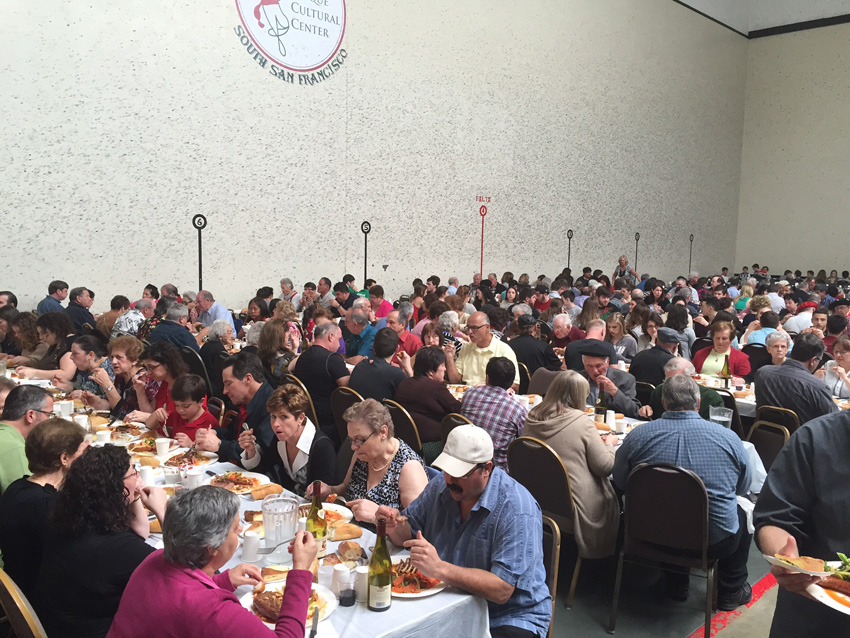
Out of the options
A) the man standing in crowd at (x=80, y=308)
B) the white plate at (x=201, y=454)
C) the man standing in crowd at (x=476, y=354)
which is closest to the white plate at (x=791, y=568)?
the white plate at (x=201, y=454)

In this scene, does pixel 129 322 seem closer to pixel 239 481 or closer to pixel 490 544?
pixel 239 481

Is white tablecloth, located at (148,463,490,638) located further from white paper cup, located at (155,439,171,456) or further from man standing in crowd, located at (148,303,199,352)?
man standing in crowd, located at (148,303,199,352)

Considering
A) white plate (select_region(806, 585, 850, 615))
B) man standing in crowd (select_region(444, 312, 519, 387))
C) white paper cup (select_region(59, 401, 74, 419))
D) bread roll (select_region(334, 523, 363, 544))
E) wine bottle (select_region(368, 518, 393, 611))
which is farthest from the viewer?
man standing in crowd (select_region(444, 312, 519, 387))

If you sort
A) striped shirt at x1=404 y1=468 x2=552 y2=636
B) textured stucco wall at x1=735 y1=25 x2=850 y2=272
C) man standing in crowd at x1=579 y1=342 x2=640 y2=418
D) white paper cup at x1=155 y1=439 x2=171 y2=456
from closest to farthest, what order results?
striped shirt at x1=404 y1=468 x2=552 y2=636, white paper cup at x1=155 y1=439 x2=171 y2=456, man standing in crowd at x1=579 y1=342 x2=640 y2=418, textured stucco wall at x1=735 y1=25 x2=850 y2=272

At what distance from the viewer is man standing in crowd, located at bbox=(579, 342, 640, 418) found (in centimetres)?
546

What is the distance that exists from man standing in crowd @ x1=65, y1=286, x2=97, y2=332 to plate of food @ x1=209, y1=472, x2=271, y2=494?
246 inches

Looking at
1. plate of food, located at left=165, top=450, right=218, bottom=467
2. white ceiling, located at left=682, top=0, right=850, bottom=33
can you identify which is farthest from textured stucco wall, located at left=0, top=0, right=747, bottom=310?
plate of food, located at left=165, top=450, right=218, bottom=467

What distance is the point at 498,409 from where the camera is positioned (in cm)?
465

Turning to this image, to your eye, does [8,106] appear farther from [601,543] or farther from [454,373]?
[601,543]

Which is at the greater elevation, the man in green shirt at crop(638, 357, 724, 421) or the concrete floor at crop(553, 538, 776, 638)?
the man in green shirt at crop(638, 357, 724, 421)

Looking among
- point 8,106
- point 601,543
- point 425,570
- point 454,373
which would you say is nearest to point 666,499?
point 601,543

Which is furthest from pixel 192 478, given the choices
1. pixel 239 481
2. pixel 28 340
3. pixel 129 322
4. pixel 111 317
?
pixel 111 317

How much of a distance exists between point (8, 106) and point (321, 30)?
5821 millimetres

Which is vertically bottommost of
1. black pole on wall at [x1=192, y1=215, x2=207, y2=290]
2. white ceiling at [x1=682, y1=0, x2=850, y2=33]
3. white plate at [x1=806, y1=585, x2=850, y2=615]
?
white plate at [x1=806, y1=585, x2=850, y2=615]
